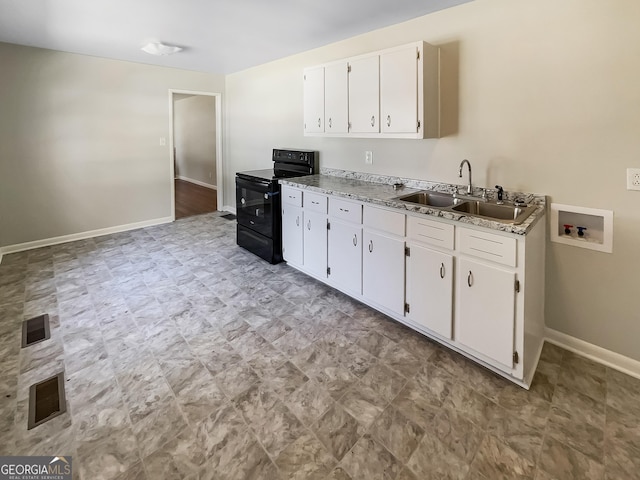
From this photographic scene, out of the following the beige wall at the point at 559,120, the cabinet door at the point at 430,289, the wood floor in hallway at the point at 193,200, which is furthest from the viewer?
the wood floor in hallway at the point at 193,200

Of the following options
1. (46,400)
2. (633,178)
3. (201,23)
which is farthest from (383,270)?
(201,23)

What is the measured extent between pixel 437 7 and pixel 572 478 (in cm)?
311

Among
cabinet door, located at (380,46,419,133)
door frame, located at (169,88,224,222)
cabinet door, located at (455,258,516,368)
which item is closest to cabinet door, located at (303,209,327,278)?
cabinet door, located at (380,46,419,133)

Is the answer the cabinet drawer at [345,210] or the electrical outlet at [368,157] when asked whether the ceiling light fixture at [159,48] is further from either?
the cabinet drawer at [345,210]

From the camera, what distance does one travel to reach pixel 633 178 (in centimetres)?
203

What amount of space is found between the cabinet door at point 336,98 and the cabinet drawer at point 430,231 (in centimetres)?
135

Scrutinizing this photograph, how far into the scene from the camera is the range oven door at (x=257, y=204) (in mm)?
3820

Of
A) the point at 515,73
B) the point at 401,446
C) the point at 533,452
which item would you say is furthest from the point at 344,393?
the point at 515,73

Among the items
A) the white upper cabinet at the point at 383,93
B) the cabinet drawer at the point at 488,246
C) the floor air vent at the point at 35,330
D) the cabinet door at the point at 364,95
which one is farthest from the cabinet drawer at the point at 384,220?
the floor air vent at the point at 35,330

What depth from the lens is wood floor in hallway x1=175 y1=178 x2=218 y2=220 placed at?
21.1 feet

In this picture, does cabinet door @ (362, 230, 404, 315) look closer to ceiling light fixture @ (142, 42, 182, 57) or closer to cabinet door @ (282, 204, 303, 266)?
cabinet door @ (282, 204, 303, 266)

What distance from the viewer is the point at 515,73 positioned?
2406mm

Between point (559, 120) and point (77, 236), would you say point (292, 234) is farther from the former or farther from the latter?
point (77, 236)

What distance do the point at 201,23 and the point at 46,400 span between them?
3.23 m
